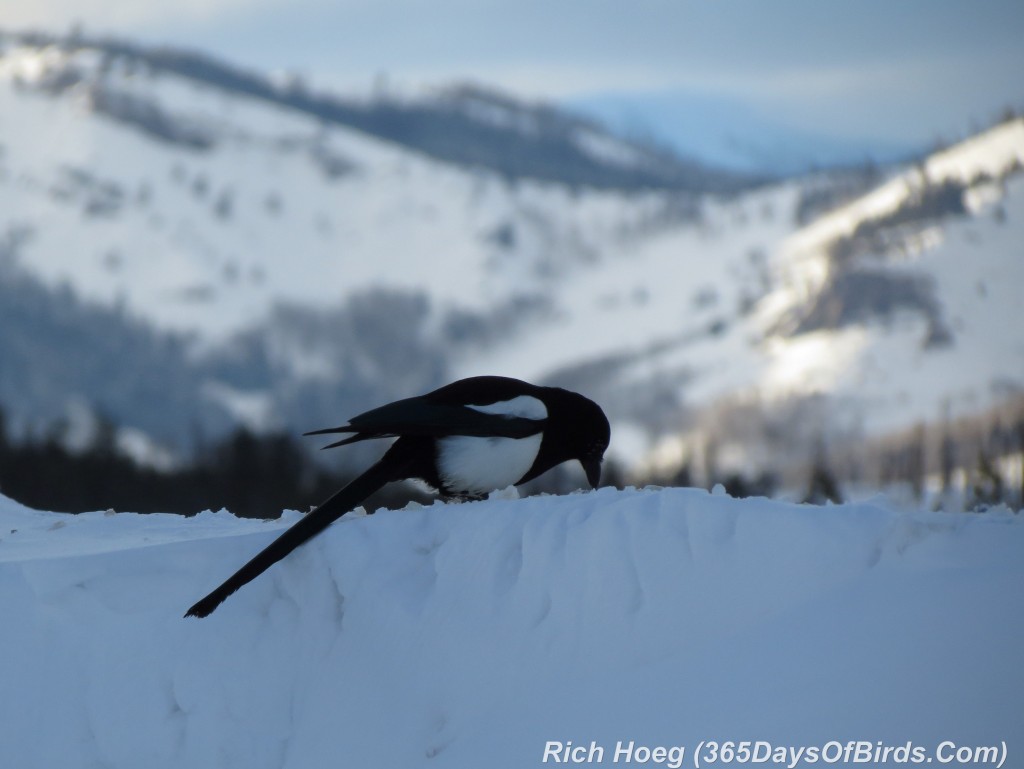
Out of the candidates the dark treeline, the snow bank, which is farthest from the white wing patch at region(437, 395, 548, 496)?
the dark treeline

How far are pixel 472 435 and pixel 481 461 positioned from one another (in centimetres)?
21

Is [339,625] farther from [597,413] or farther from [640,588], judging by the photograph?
[597,413]

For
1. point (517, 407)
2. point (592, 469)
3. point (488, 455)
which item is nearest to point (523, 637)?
point (488, 455)

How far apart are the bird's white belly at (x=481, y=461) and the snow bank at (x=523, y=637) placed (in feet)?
2.00

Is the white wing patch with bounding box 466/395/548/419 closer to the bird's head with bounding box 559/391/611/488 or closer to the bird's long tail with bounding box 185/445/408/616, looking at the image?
the bird's head with bounding box 559/391/611/488

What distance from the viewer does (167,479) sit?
2886 inches

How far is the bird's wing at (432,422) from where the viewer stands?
7449 millimetres

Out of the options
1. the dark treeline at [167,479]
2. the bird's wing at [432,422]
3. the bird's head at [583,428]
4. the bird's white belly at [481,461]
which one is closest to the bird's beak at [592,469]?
the bird's head at [583,428]

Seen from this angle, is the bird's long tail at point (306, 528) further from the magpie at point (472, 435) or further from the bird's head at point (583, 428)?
the bird's head at point (583, 428)

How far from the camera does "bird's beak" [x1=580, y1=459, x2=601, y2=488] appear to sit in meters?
8.69

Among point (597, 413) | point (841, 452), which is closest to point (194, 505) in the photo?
point (597, 413)

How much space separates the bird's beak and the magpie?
0.63ft

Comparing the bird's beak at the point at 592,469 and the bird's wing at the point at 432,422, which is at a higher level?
the bird's wing at the point at 432,422

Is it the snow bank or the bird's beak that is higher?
the bird's beak
